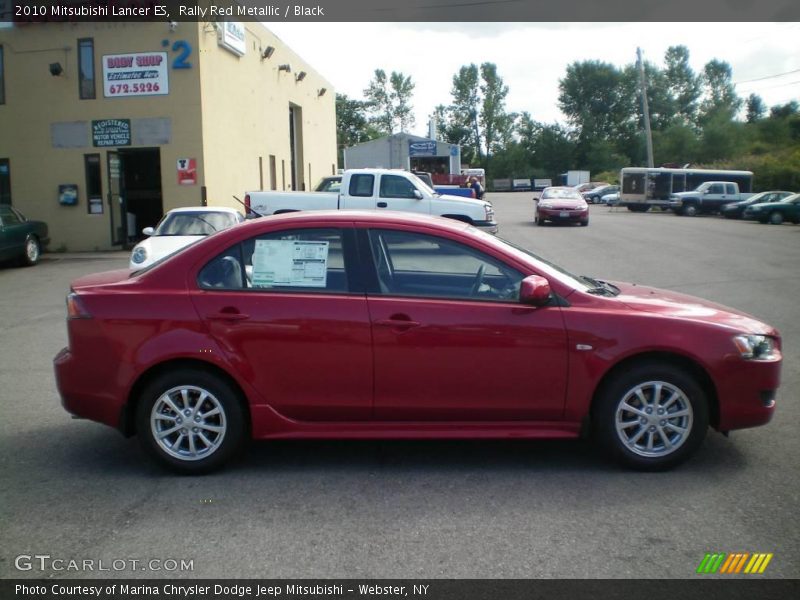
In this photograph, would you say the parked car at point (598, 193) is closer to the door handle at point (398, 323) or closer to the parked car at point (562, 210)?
the parked car at point (562, 210)

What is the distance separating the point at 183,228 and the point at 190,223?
0.16 m

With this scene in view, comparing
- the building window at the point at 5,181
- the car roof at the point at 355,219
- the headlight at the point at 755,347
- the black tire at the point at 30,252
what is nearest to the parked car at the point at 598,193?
the building window at the point at 5,181

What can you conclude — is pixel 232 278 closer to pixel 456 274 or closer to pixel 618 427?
Answer: pixel 456 274

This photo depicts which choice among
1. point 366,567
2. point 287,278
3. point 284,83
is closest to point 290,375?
point 287,278

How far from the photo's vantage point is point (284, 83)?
1267 inches

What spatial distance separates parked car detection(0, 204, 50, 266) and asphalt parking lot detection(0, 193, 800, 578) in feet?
43.9

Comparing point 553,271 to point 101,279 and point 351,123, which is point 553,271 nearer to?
point 101,279

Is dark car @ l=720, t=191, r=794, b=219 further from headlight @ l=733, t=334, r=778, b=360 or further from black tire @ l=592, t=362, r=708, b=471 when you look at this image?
black tire @ l=592, t=362, r=708, b=471

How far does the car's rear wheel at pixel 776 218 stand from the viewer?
110ft

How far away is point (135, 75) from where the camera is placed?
2238cm

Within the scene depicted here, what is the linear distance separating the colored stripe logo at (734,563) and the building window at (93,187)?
871 inches

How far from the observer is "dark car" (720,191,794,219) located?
35.7 m

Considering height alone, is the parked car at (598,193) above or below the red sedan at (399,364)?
above

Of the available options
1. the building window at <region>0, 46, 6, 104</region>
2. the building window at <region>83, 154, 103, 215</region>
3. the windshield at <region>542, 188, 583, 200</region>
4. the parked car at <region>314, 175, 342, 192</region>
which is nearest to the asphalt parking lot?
the parked car at <region>314, 175, 342, 192</region>
